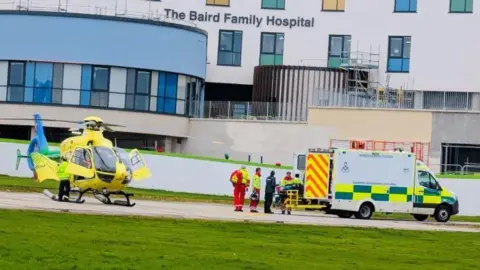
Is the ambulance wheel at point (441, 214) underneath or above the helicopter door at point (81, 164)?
underneath

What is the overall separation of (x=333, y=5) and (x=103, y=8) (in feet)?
47.4

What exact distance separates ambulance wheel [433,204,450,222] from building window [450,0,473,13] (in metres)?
29.4

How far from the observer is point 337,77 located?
7344 centimetres

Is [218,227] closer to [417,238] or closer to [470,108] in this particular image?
[417,238]

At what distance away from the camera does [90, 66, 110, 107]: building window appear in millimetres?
66000

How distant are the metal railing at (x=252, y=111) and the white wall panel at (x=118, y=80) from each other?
6.26 meters

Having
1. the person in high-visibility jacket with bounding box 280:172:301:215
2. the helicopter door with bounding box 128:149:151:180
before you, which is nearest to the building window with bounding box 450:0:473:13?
the person in high-visibility jacket with bounding box 280:172:301:215

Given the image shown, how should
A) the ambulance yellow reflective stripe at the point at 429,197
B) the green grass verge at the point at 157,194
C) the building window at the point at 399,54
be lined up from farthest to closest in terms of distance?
the building window at the point at 399,54 → the green grass verge at the point at 157,194 → the ambulance yellow reflective stripe at the point at 429,197

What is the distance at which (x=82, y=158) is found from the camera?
139ft

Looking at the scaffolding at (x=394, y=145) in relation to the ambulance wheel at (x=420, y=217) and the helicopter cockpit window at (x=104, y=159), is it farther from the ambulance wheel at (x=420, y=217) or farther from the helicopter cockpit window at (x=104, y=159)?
the helicopter cockpit window at (x=104, y=159)

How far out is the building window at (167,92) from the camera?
6831cm

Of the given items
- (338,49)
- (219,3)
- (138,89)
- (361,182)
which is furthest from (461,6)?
(361,182)

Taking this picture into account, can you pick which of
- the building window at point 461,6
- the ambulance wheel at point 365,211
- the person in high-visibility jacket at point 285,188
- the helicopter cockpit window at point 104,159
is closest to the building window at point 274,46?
the building window at point 461,6

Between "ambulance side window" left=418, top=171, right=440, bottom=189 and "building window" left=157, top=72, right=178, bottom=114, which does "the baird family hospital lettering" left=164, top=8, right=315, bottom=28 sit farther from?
"ambulance side window" left=418, top=171, right=440, bottom=189
